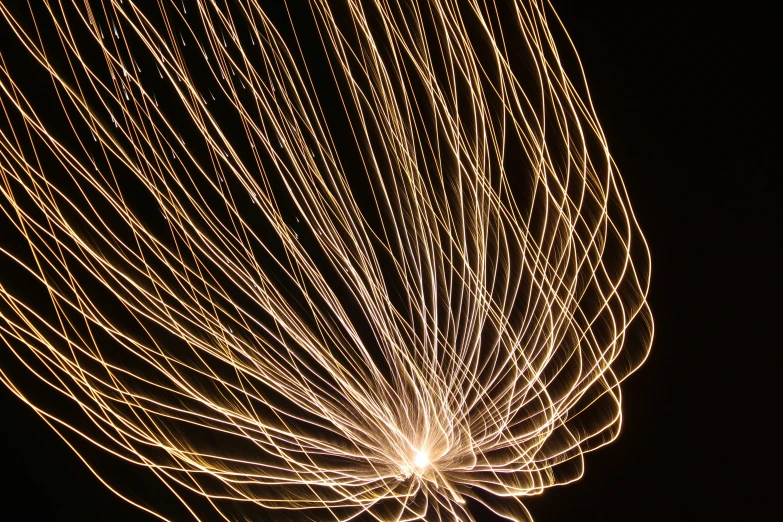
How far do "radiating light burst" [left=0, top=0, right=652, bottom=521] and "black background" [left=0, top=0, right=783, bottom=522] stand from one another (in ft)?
0.29

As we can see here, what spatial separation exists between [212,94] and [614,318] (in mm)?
1383

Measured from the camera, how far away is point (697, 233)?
2.08 m

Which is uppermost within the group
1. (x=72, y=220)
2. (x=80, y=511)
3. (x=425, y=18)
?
(x=425, y=18)

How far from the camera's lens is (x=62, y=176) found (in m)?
1.81

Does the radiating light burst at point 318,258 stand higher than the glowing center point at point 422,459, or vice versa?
the radiating light burst at point 318,258

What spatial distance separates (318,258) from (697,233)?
1.20 meters

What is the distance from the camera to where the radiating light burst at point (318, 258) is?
1.75 metres

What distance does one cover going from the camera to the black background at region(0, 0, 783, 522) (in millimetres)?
2045

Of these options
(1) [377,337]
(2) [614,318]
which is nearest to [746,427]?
(2) [614,318]

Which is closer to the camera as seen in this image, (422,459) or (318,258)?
(422,459)

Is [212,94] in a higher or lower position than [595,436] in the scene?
higher

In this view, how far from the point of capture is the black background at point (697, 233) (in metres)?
2.04

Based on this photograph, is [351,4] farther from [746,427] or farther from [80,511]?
[746,427]

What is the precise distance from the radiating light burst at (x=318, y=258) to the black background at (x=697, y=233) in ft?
0.29
